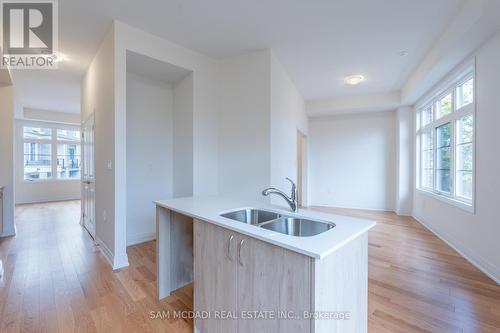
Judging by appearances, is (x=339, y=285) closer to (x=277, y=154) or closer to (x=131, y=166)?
(x=277, y=154)

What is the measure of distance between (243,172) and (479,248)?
121 inches

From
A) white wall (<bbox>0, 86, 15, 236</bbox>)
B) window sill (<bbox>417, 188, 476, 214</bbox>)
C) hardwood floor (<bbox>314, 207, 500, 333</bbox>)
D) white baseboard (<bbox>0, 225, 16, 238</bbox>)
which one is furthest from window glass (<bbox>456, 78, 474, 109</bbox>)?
white baseboard (<bbox>0, 225, 16, 238</bbox>)

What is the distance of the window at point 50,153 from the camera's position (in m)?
6.97

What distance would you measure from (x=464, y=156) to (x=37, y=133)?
10498 millimetres

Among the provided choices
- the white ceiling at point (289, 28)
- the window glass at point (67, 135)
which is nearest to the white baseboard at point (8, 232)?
the white ceiling at point (289, 28)

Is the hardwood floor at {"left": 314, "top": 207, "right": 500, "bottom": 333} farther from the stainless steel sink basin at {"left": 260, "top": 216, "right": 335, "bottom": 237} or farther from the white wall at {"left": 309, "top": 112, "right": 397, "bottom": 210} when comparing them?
the white wall at {"left": 309, "top": 112, "right": 397, "bottom": 210}

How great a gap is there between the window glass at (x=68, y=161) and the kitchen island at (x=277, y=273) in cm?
800

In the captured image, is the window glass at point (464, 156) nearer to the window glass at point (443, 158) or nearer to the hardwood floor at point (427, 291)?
the window glass at point (443, 158)

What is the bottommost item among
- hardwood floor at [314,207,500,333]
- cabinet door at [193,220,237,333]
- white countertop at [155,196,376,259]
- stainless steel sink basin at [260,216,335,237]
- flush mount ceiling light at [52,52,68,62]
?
hardwood floor at [314,207,500,333]

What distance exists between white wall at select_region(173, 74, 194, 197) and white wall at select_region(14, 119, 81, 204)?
5888 millimetres

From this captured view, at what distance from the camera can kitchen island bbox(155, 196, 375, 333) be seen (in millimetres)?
1003

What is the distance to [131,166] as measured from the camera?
345 centimetres

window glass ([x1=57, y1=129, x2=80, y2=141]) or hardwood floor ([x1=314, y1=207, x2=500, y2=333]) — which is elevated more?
window glass ([x1=57, y1=129, x2=80, y2=141])

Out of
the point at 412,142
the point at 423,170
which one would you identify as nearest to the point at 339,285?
the point at 423,170
